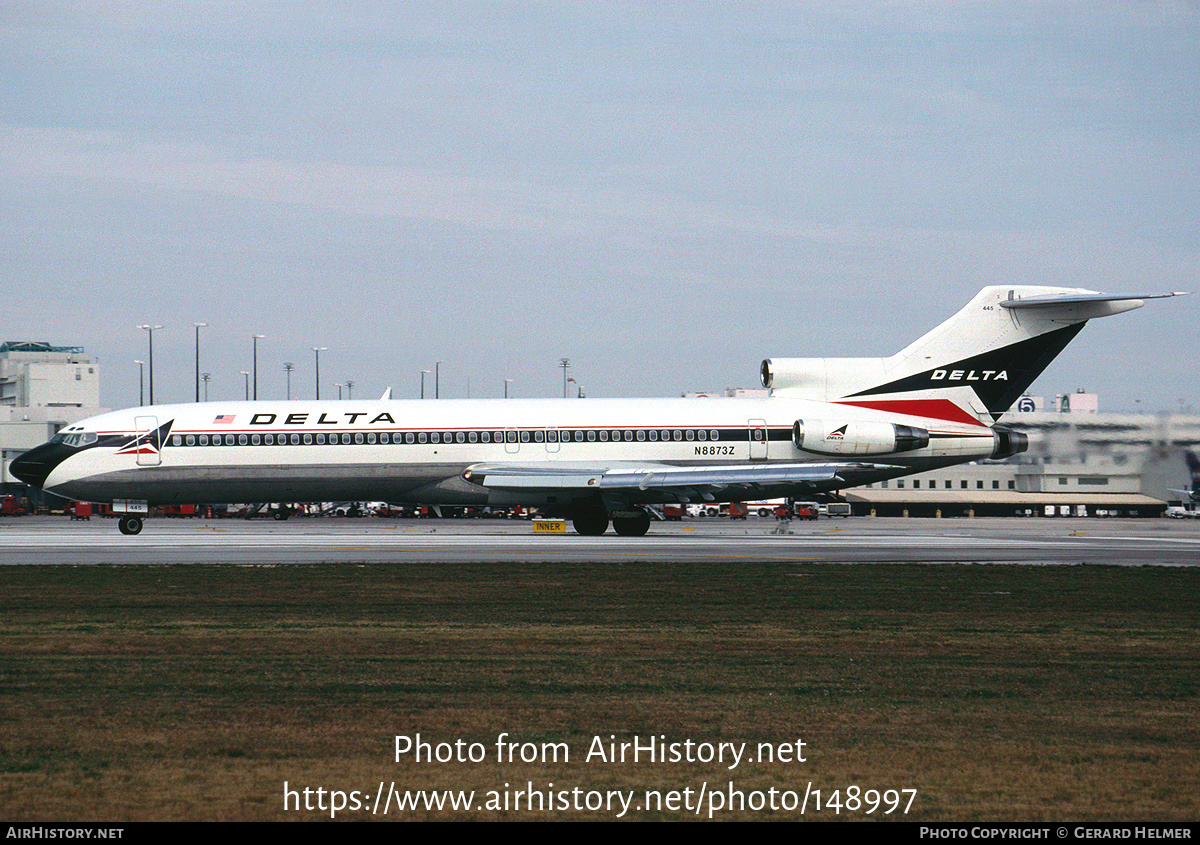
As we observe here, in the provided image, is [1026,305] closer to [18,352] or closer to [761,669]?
[761,669]

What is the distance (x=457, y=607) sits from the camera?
18922mm

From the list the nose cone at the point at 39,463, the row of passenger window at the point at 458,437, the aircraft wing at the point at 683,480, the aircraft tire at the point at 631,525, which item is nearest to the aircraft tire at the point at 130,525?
the nose cone at the point at 39,463

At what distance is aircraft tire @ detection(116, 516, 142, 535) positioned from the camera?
139 feet

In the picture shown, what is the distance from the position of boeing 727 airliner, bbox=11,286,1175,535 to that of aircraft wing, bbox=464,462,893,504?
4.8 inches

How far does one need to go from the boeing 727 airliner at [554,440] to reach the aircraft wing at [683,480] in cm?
12

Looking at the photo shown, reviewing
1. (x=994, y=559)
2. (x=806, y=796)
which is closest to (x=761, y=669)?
(x=806, y=796)

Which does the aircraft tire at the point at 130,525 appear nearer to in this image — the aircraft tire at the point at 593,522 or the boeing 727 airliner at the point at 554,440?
the boeing 727 airliner at the point at 554,440

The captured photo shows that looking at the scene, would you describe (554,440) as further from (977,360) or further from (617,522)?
(977,360)

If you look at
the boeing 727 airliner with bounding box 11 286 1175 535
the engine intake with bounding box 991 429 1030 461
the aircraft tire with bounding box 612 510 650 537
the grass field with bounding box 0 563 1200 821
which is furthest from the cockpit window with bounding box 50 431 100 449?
the engine intake with bounding box 991 429 1030 461

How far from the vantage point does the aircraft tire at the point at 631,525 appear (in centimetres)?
4166

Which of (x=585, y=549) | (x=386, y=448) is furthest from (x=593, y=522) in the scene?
(x=585, y=549)

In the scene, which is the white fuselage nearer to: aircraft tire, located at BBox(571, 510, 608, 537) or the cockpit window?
the cockpit window

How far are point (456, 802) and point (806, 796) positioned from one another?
2364 millimetres

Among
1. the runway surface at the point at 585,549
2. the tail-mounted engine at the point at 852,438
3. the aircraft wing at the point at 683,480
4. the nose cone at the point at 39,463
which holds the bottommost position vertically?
the runway surface at the point at 585,549
